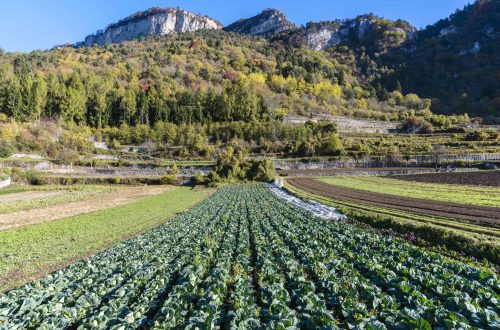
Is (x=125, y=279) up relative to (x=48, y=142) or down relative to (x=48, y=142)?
down

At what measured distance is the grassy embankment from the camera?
1641 cm

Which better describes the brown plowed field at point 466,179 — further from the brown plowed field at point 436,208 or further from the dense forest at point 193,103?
the dense forest at point 193,103

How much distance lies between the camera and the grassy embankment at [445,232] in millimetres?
16406

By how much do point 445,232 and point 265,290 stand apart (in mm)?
13063

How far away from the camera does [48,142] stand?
3595 inches

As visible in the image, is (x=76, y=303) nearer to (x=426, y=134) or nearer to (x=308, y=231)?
(x=308, y=231)

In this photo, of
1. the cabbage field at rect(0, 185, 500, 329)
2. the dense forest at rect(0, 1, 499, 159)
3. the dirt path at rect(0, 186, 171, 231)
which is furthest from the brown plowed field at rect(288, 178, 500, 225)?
the dense forest at rect(0, 1, 499, 159)

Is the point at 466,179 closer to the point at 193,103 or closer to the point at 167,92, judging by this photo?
the point at 193,103

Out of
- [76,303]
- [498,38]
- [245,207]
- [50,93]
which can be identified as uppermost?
[498,38]

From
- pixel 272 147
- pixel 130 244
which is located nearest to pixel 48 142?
pixel 272 147

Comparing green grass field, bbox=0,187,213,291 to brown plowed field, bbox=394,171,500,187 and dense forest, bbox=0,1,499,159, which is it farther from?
dense forest, bbox=0,1,499,159

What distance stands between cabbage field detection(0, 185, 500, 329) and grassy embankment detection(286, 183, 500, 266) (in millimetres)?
3308

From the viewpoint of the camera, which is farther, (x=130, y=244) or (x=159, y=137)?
(x=159, y=137)

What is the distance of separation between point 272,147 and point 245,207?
70354 mm
